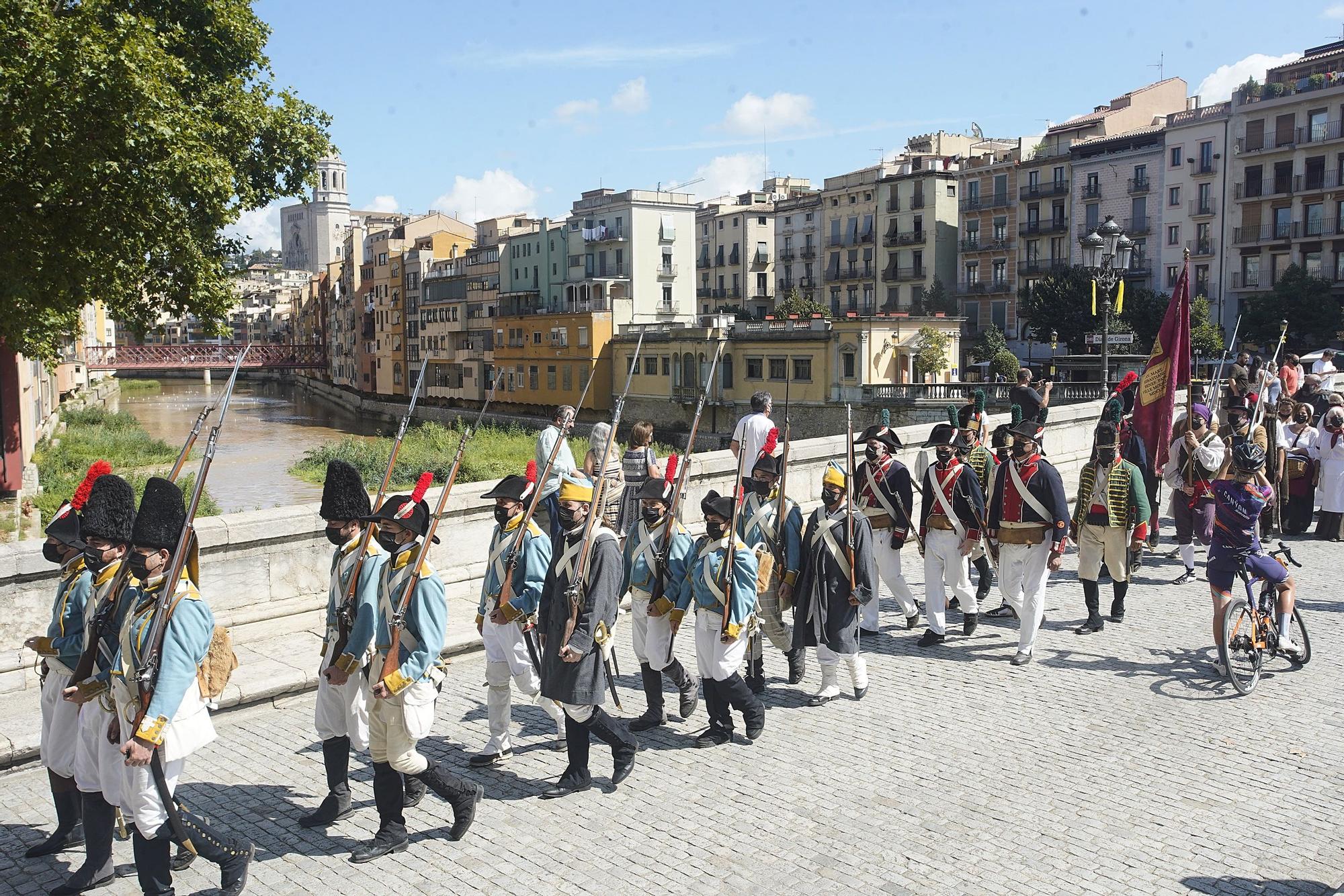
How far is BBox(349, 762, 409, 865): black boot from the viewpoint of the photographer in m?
6.31

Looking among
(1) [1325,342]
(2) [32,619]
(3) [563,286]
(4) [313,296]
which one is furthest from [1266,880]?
(4) [313,296]

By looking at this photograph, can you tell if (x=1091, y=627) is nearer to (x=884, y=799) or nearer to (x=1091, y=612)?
(x=1091, y=612)

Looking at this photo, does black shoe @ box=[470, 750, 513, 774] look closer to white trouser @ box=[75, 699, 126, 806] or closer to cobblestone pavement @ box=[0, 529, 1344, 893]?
cobblestone pavement @ box=[0, 529, 1344, 893]

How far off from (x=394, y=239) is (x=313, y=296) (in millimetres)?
43271

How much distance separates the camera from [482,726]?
334 inches

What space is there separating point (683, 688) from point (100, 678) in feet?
13.7

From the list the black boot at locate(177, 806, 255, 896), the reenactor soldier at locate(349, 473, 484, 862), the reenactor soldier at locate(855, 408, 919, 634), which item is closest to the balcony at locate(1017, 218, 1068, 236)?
the reenactor soldier at locate(855, 408, 919, 634)

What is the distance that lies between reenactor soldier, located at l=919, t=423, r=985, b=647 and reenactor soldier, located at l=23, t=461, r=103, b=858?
23.5 feet

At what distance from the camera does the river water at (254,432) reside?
1558 inches

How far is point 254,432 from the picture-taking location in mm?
73875

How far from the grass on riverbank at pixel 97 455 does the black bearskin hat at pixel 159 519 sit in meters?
14.8

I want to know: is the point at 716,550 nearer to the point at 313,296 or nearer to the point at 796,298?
the point at 796,298

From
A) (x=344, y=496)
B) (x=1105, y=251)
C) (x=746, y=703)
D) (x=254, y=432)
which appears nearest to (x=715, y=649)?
(x=746, y=703)

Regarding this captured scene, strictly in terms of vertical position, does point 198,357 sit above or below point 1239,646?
above
